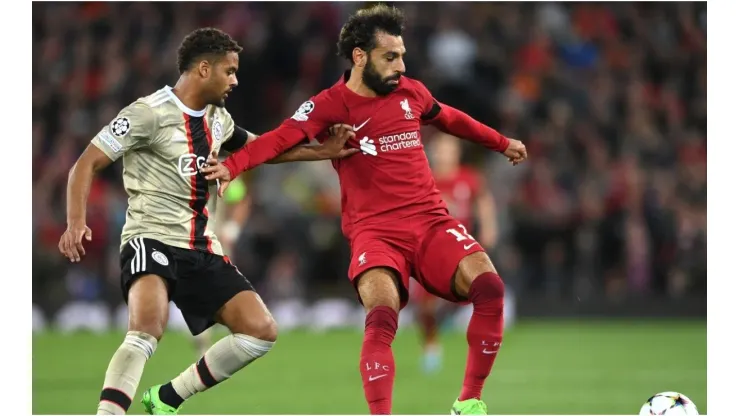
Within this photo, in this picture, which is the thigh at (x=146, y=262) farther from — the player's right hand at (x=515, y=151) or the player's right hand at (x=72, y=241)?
the player's right hand at (x=515, y=151)

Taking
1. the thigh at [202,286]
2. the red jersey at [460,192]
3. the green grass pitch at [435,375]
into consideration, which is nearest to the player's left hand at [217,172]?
the thigh at [202,286]

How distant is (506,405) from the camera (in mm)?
9633

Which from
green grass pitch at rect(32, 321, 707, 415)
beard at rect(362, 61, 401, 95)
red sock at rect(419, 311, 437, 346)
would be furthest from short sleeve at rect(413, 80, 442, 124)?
red sock at rect(419, 311, 437, 346)

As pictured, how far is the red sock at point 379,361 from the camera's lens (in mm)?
6293

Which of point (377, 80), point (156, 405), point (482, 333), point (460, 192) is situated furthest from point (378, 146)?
point (460, 192)

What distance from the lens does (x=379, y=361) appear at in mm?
6344

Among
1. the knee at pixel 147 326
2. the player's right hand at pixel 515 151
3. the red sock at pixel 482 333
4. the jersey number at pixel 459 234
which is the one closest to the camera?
the knee at pixel 147 326

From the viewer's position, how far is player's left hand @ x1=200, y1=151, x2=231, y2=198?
6.64 metres

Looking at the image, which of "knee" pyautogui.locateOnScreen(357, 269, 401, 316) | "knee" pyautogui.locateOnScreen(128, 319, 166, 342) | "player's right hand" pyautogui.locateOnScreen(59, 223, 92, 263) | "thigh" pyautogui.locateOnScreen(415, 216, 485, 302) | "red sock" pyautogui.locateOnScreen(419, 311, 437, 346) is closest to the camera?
"player's right hand" pyautogui.locateOnScreen(59, 223, 92, 263)

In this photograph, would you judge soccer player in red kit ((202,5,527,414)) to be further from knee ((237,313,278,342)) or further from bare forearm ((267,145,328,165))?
knee ((237,313,278,342))

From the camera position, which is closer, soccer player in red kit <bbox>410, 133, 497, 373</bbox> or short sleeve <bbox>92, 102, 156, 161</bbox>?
short sleeve <bbox>92, 102, 156, 161</bbox>

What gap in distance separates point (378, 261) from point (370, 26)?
1354 millimetres

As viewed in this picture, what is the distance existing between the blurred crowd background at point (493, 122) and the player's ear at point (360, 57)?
32.2 ft

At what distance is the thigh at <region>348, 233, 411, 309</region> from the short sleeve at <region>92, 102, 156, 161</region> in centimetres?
134
